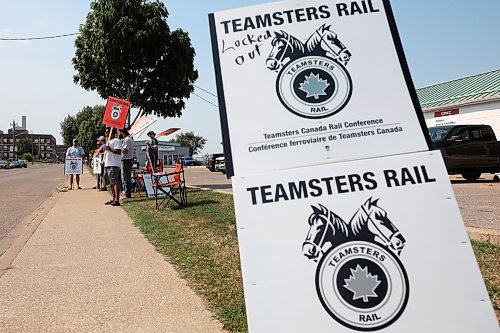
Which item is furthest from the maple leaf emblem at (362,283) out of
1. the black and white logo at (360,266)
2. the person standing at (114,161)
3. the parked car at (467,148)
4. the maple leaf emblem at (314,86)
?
the parked car at (467,148)

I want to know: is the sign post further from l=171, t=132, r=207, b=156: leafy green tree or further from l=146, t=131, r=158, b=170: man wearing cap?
l=171, t=132, r=207, b=156: leafy green tree

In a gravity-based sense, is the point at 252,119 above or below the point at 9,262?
above

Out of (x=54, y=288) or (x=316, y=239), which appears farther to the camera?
(x=54, y=288)

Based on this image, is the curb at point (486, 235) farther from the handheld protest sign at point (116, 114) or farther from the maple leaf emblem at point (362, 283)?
the handheld protest sign at point (116, 114)

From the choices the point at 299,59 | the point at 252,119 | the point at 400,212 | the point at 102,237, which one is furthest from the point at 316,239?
the point at 102,237

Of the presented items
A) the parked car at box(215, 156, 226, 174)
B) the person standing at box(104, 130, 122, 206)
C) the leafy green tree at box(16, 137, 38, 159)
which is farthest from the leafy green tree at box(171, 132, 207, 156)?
the person standing at box(104, 130, 122, 206)

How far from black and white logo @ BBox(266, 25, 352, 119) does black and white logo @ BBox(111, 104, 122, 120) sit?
8948 mm

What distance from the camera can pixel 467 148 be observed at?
13039 millimetres

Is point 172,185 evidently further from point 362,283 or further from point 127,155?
point 362,283

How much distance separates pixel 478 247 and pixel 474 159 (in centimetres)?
973

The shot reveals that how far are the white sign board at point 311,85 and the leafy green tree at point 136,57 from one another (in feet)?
34.6

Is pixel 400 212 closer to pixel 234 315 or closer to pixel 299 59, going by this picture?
pixel 299 59

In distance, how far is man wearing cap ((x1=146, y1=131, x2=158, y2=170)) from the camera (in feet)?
37.1

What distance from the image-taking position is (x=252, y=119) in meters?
2.42
